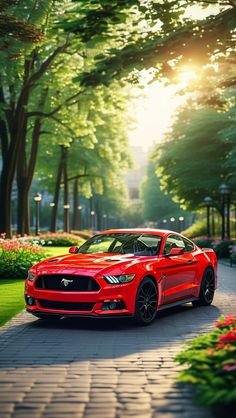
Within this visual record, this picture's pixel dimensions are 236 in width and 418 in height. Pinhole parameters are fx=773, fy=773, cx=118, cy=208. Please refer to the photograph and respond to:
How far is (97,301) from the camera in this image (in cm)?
1134

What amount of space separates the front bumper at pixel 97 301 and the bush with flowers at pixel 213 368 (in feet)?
10.3

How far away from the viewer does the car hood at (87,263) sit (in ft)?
38.1

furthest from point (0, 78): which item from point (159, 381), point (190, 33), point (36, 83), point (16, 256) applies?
point (159, 381)

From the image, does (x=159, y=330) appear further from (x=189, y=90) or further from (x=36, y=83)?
(x=36, y=83)

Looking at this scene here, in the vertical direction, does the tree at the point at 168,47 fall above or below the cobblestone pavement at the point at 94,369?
above

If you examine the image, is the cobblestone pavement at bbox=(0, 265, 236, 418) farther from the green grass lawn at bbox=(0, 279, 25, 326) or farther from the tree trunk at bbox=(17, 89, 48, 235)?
the tree trunk at bbox=(17, 89, 48, 235)

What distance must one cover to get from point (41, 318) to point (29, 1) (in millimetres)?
17324

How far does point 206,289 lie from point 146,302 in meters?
2.99

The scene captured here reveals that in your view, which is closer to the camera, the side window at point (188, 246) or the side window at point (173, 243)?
the side window at point (173, 243)

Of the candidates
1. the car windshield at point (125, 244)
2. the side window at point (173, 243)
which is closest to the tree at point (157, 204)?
the side window at point (173, 243)

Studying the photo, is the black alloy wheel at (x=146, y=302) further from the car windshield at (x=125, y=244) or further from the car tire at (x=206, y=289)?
the car tire at (x=206, y=289)

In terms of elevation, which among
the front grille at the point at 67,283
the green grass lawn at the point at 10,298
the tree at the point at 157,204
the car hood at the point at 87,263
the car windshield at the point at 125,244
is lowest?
the green grass lawn at the point at 10,298

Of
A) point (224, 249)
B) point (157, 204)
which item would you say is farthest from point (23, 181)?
→ point (157, 204)

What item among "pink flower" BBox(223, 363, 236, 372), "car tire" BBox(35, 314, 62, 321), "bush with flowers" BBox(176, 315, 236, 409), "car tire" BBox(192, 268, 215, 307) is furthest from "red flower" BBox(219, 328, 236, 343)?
"car tire" BBox(192, 268, 215, 307)
